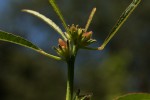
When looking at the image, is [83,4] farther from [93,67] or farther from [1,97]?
[1,97]

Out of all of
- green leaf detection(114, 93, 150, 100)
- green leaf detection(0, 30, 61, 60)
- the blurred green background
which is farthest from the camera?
the blurred green background

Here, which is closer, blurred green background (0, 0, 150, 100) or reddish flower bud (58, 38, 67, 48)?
reddish flower bud (58, 38, 67, 48)

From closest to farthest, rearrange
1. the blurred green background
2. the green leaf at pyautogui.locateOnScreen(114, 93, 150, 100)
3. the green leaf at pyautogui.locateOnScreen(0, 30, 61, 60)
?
the green leaf at pyautogui.locateOnScreen(114, 93, 150, 100) < the green leaf at pyautogui.locateOnScreen(0, 30, 61, 60) < the blurred green background

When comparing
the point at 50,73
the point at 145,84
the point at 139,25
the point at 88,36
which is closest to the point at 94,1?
the point at 139,25

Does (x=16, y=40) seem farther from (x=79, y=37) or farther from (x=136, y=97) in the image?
(x=136, y=97)

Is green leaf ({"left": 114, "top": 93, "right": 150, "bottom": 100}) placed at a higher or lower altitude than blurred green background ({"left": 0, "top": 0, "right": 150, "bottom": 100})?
lower

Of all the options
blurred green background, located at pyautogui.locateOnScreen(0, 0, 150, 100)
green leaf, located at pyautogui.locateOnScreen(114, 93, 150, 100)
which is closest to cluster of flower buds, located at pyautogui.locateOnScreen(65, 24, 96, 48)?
green leaf, located at pyautogui.locateOnScreen(114, 93, 150, 100)

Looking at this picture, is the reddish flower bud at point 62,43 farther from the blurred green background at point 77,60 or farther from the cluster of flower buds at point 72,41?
the blurred green background at point 77,60

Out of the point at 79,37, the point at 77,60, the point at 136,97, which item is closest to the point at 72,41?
the point at 79,37

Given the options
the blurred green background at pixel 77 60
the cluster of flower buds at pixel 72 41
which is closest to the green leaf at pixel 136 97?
the cluster of flower buds at pixel 72 41

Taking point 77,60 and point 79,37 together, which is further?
point 77,60

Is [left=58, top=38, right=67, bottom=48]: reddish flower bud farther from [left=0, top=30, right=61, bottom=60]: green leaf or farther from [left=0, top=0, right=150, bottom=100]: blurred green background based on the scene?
[left=0, top=0, right=150, bottom=100]: blurred green background

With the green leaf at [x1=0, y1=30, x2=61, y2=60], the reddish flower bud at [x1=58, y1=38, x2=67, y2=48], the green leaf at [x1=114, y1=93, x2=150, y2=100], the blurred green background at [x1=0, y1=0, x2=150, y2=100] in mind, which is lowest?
the green leaf at [x1=114, y1=93, x2=150, y2=100]
